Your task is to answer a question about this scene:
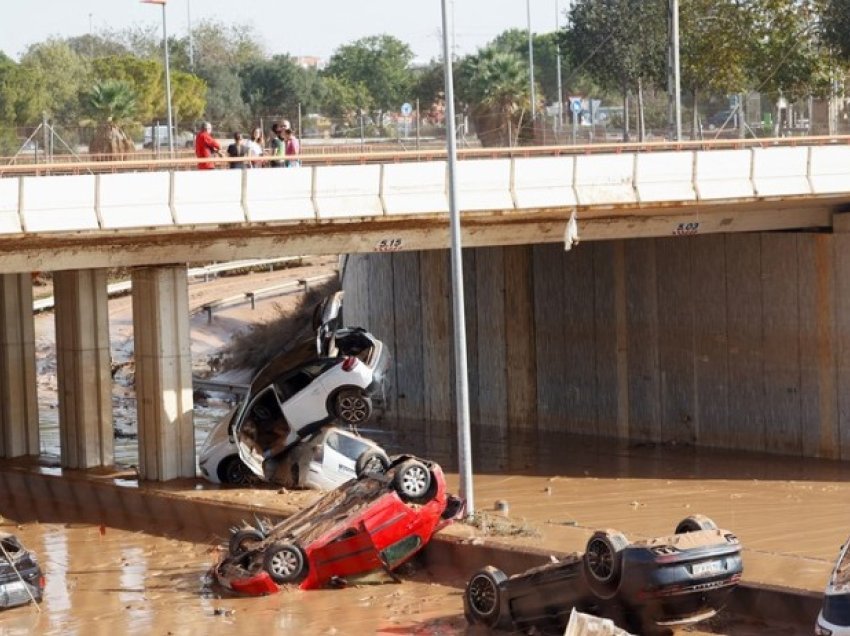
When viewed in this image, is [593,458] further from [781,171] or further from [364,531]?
[364,531]

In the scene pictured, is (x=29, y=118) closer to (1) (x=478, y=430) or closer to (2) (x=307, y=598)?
(1) (x=478, y=430)

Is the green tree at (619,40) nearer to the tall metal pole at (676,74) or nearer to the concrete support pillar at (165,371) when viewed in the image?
the tall metal pole at (676,74)

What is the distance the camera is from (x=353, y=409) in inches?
936

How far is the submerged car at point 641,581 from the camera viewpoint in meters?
14.1

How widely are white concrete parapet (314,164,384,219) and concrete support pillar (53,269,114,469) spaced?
4.24 metres

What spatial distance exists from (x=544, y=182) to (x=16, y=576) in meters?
11.7

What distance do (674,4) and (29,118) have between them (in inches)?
1626

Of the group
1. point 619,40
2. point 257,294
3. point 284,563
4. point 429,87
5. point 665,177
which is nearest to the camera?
point 284,563

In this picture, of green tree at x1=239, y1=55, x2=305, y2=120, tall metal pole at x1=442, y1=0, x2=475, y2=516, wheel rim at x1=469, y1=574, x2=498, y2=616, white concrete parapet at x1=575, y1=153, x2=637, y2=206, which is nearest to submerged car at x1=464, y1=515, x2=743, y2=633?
wheel rim at x1=469, y1=574, x2=498, y2=616

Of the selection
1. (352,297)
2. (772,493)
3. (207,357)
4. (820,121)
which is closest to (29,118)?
(207,357)

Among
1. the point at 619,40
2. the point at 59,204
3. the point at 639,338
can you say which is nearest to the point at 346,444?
the point at 59,204

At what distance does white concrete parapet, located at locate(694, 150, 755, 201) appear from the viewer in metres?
27.7

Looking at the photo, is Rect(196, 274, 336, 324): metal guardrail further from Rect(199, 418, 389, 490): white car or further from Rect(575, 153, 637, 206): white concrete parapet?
Rect(199, 418, 389, 490): white car

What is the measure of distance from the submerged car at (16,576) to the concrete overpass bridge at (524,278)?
5.37 meters
